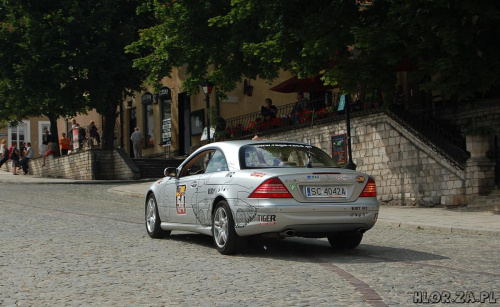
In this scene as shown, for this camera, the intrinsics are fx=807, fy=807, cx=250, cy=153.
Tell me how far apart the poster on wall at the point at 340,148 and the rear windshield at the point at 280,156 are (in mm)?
12718

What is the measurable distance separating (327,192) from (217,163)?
1745 mm

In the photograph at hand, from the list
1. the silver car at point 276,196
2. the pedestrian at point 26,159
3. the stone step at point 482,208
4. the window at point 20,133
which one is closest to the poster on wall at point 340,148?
the stone step at point 482,208

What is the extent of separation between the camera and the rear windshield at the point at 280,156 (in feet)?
33.6

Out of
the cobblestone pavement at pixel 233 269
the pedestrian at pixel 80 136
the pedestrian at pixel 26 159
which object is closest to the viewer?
the cobblestone pavement at pixel 233 269

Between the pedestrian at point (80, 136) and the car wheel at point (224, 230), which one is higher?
the pedestrian at point (80, 136)

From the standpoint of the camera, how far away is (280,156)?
409 inches

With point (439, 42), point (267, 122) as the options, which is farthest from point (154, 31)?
point (439, 42)

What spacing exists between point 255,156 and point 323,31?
953 cm

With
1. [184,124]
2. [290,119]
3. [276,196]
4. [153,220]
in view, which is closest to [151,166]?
[184,124]

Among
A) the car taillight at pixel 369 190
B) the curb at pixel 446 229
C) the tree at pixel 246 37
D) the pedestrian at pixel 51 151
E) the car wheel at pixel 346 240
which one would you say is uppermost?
the tree at pixel 246 37

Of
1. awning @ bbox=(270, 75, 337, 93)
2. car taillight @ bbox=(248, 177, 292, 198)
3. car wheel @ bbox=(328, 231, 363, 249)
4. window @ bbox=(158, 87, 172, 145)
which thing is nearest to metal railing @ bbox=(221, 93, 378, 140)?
awning @ bbox=(270, 75, 337, 93)

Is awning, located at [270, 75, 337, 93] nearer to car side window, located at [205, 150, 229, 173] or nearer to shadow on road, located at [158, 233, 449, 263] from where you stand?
shadow on road, located at [158, 233, 449, 263]

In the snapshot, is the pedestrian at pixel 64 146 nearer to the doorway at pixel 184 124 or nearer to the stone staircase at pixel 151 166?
the doorway at pixel 184 124

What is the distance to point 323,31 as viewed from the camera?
63.2ft
